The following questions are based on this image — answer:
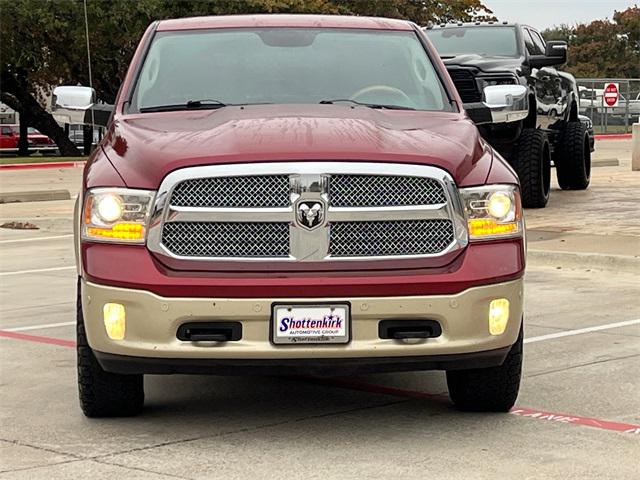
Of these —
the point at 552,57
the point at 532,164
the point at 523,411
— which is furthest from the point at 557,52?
the point at 523,411

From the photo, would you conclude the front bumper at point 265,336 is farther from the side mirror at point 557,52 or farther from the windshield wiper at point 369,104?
the side mirror at point 557,52

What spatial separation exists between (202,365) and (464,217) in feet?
4.06

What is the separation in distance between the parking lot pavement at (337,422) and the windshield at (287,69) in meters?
1.46

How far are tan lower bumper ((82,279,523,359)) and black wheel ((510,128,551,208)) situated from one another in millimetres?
10628

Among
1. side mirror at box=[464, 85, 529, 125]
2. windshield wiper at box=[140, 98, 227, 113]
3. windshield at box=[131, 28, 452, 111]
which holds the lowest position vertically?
side mirror at box=[464, 85, 529, 125]

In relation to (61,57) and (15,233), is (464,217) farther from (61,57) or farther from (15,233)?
(61,57)

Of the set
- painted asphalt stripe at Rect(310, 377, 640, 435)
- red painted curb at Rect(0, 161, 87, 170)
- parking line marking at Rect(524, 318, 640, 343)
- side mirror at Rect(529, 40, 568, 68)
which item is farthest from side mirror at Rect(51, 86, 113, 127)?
red painted curb at Rect(0, 161, 87, 170)

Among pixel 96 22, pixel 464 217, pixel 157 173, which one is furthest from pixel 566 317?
pixel 96 22

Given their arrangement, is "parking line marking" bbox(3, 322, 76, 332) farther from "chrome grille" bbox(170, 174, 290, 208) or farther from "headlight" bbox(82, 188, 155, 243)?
"chrome grille" bbox(170, 174, 290, 208)

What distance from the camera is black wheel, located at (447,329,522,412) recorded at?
6129 mm

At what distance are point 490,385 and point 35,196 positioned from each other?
53.8 feet

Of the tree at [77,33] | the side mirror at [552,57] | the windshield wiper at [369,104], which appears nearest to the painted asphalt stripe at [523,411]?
the windshield wiper at [369,104]

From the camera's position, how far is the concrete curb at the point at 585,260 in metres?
11.7

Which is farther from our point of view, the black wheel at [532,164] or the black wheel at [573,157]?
the black wheel at [573,157]
